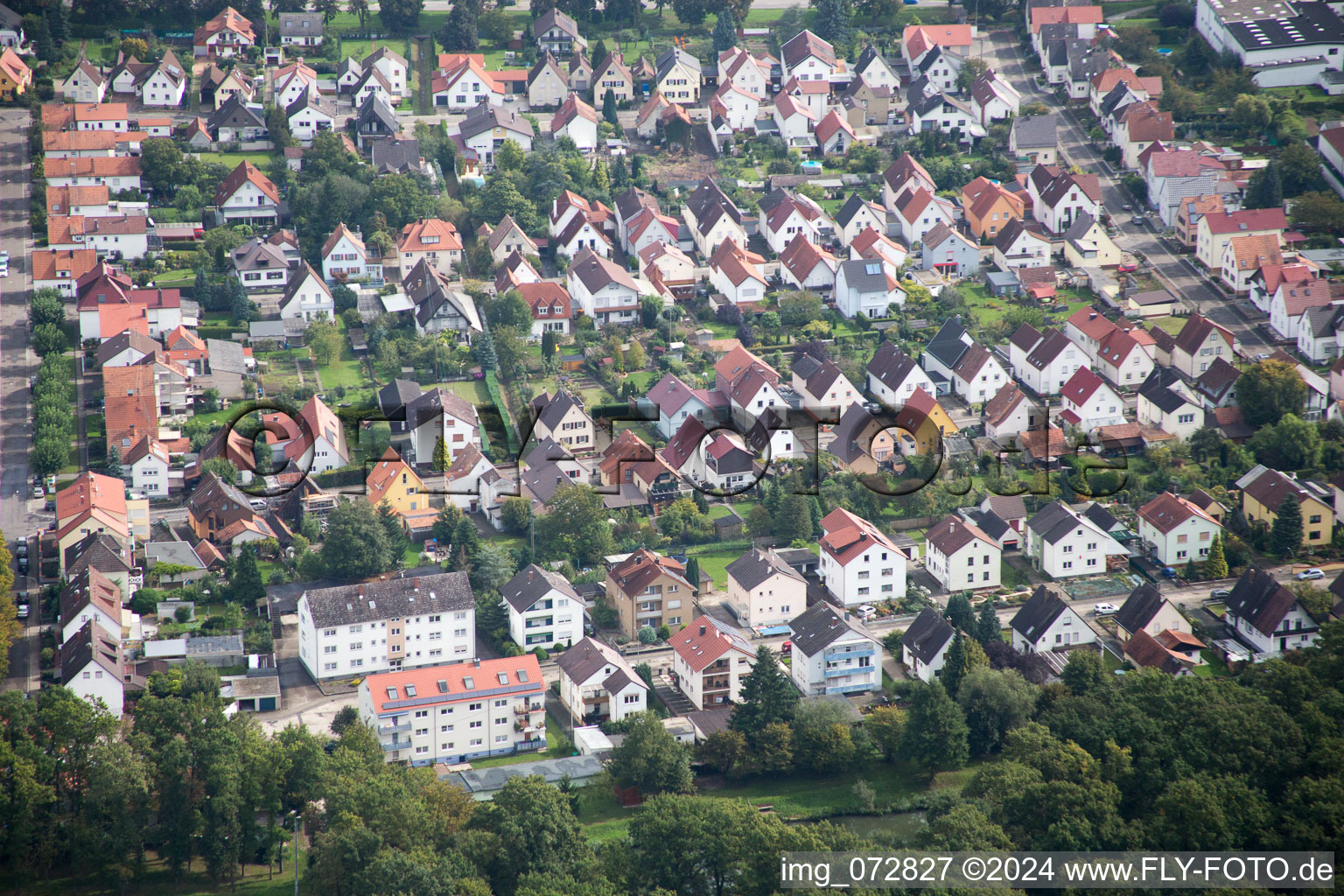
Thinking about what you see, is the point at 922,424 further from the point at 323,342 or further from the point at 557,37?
the point at 557,37

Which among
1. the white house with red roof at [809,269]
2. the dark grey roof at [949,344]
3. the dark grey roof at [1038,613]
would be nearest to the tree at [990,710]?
the dark grey roof at [1038,613]

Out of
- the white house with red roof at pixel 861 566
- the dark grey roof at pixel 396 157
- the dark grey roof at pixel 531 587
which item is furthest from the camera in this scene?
the dark grey roof at pixel 396 157

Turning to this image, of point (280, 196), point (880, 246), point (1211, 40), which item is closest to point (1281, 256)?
point (880, 246)

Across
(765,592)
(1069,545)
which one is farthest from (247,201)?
(1069,545)

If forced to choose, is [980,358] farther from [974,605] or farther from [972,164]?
[972,164]

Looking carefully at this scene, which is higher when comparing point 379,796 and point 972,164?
point 972,164

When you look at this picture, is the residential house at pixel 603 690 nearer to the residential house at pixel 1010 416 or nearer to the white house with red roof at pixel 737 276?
the residential house at pixel 1010 416
